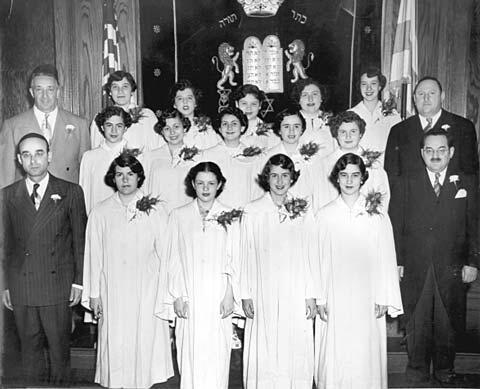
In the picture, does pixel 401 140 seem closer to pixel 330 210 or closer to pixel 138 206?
pixel 330 210

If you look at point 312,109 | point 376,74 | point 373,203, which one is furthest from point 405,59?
point 373,203

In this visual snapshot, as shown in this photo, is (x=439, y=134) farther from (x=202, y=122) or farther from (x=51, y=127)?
(x=51, y=127)

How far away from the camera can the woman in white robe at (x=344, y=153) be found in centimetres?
486

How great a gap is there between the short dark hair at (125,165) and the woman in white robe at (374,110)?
1.77m

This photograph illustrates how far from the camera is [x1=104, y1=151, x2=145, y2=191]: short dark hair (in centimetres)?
466

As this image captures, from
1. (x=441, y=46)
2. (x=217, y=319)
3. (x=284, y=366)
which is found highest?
(x=441, y=46)

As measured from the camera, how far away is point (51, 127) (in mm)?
5047

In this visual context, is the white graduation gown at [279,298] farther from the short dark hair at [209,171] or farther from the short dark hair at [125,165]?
the short dark hair at [125,165]

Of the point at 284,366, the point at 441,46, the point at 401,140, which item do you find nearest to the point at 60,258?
the point at 284,366

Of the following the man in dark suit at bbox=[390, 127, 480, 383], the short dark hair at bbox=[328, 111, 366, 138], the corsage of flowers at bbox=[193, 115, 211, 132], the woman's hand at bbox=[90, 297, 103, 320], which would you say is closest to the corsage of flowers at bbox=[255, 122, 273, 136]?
the corsage of flowers at bbox=[193, 115, 211, 132]

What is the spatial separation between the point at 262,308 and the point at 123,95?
2064 mm

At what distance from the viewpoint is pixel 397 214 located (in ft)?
16.1

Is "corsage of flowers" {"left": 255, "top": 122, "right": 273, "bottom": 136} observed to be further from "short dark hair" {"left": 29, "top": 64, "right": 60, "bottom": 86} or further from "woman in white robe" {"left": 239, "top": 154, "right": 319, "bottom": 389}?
"short dark hair" {"left": 29, "top": 64, "right": 60, "bottom": 86}

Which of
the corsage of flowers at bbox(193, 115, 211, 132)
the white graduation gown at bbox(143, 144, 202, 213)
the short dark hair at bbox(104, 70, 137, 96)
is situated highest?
the short dark hair at bbox(104, 70, 137, 96)
